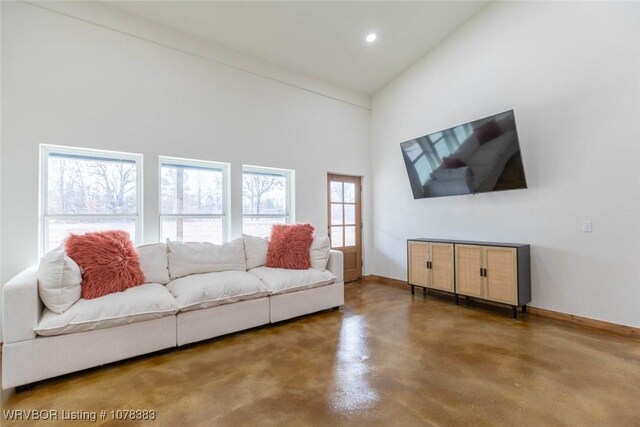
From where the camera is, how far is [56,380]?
204 centimetres

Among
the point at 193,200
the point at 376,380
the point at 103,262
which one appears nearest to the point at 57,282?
the point at 103,262

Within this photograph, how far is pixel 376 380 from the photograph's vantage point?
1.96 m

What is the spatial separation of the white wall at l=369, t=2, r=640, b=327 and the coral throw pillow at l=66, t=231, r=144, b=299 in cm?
394

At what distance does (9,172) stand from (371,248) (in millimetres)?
4791

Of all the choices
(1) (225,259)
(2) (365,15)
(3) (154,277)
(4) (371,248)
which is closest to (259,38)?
(2) (365,15)

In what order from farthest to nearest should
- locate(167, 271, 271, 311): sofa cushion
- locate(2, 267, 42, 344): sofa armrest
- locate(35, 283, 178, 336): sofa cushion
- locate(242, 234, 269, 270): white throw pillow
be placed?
locate(242, 234, 269, 270): white throw pillow, locate(167, 271, 271, 311): sofa cushion, locate(35, 283, 178, 336): sofa cushion, locate(2, 267, 42, 344): sofa armrest

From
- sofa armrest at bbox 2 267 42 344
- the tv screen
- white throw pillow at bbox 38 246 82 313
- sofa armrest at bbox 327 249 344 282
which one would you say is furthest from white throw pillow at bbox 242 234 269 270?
the tv screen

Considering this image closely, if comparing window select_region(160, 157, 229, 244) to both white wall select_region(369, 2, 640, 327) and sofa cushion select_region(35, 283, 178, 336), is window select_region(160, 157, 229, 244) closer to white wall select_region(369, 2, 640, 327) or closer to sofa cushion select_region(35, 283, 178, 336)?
sofa cushion select_region(35, 283, 178, 336)

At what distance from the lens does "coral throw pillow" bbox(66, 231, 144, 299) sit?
233cm

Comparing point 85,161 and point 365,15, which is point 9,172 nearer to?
point 85,161

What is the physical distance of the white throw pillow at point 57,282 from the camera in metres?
2.04

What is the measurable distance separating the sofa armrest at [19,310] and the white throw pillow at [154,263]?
831 mm

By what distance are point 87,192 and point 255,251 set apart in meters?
1.86

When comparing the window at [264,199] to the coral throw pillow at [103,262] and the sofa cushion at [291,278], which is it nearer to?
the sofa cushion at [291,278]
